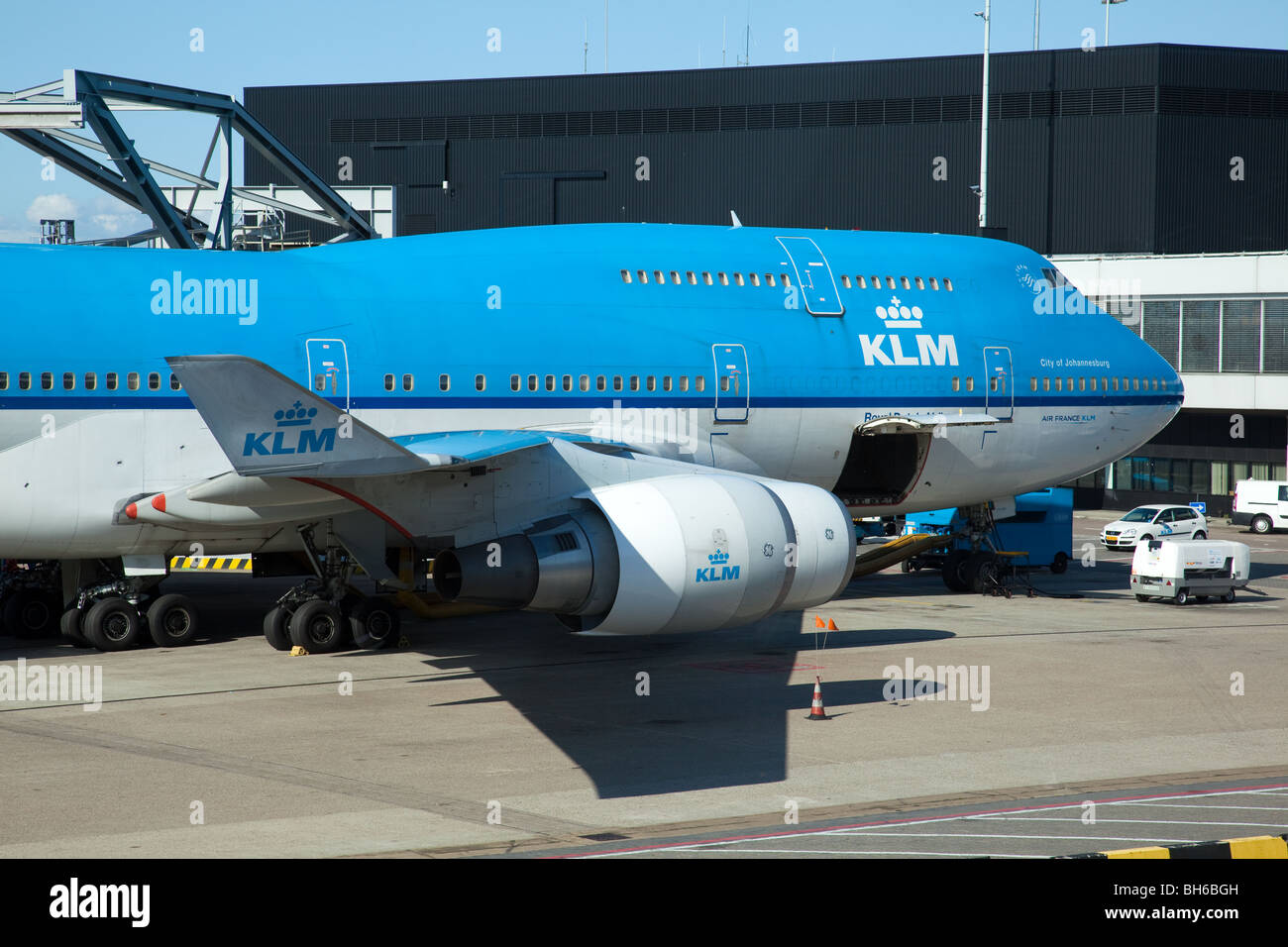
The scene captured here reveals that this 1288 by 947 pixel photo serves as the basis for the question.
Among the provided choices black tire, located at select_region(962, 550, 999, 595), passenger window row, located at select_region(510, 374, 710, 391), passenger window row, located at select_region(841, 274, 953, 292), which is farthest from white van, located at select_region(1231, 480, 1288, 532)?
passenger window row, located at select_region(510, 374, 710, 391)

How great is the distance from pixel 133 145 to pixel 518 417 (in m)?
20.6

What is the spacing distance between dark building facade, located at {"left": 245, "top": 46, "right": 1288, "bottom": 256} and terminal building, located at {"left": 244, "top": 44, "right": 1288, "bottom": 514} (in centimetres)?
9

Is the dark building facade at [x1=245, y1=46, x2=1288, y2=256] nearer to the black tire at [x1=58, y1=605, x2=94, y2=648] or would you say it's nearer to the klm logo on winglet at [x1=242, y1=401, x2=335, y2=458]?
the black tire at [x1=58, y1=605, x2=94, y2=648]

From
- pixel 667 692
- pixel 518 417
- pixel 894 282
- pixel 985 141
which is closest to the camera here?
pixel 667 692

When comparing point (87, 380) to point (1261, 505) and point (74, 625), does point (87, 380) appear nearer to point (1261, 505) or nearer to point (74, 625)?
point (74, 625)

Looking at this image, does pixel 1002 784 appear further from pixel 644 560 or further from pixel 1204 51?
pixel 1204 51

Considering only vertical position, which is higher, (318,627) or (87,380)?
(87,380)

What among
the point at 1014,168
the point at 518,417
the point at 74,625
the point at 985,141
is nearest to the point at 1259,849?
the point at 518,417

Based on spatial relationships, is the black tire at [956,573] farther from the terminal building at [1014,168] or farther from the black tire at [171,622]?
the terminal building at [1014,168]

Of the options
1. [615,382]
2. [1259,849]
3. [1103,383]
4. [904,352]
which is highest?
[904,352]

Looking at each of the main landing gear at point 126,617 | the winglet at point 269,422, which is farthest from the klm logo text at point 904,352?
the main landing gear at point 126,617

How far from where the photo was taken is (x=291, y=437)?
1537 cm

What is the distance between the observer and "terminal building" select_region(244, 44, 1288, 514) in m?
53.8

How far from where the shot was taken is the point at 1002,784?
14188 mm
